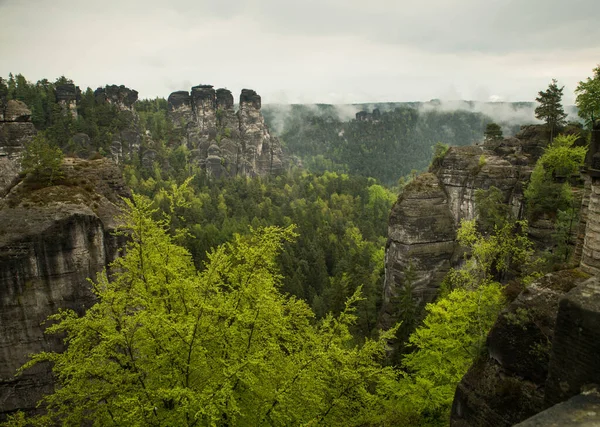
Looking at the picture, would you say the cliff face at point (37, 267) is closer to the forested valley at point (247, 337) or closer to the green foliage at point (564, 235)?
the forested valley at point (247, 337)

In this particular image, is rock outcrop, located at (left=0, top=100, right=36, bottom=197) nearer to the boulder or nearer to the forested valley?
the forested valley

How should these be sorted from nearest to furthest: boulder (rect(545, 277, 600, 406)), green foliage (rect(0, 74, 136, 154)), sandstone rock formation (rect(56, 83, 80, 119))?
boulder (rect(545, 277, 600, 406))
green foliage (rect(0, 74, 136, 154))
sandstone rock formation (rect(56, 83, 80, 119))

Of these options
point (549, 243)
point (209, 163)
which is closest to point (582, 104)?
point (549, 243)

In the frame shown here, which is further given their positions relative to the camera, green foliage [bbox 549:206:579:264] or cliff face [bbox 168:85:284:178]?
cliff face [bbox 168:85:284:178]

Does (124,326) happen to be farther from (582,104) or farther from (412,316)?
(582,104)

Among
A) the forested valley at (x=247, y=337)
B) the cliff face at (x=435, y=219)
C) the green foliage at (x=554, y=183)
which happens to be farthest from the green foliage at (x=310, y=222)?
the green foliage at (x=554, y=183)

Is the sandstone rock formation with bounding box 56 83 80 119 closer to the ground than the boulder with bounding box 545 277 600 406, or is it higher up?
higher up

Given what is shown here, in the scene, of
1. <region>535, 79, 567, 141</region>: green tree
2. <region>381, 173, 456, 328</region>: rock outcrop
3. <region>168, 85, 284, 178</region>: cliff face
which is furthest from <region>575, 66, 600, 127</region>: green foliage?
<region>168, 85, 284, 178</region>: cliff face

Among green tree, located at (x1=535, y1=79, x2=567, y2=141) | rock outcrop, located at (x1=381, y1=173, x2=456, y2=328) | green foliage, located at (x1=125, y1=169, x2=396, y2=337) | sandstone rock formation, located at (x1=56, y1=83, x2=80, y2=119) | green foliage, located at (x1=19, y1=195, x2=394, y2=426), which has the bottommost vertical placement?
green foliage, located at (x1=125, y1=169, x2=396, y2=337)
